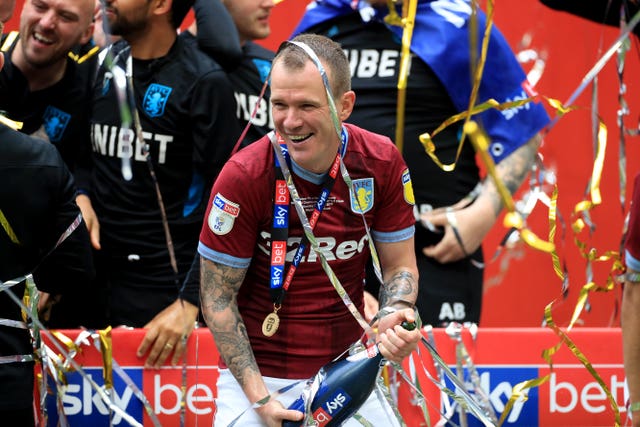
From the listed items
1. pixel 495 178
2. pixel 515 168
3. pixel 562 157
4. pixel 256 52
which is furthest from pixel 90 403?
pixel 562 157

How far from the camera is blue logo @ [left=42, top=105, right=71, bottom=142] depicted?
14.4 ft

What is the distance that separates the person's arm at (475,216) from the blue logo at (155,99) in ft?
3.52

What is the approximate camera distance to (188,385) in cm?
386

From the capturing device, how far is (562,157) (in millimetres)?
5949

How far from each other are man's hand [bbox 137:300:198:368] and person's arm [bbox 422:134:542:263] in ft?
3.20

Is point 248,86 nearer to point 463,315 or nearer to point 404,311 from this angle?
point 463,315

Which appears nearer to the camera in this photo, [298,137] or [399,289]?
[298,137]

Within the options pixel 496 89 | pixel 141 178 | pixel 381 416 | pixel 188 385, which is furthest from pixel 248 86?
pixel 381 416

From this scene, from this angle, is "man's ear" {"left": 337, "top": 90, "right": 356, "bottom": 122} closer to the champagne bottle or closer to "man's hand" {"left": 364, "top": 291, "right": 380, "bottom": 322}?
the champagne bottle

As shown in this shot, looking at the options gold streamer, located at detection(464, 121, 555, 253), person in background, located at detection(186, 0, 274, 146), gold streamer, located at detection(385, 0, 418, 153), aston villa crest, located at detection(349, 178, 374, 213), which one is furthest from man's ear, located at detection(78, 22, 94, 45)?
gold streamer, located at detection(464, 121, 555, 253)

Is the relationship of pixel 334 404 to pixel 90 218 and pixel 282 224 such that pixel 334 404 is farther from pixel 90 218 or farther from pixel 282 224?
pixel 90 218

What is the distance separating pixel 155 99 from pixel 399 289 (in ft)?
4.48

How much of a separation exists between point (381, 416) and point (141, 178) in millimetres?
1416

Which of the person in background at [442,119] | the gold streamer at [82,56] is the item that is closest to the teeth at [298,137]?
the person in background at [442,119]
